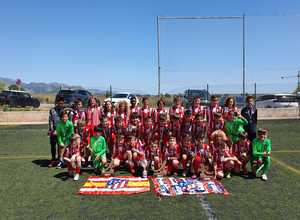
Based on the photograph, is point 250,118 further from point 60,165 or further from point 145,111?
point 60,165

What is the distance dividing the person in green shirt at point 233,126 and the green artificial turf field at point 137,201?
3.00 ft

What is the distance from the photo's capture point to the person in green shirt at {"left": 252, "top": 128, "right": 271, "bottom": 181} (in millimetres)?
6742

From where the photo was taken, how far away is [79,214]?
4785 millimetres

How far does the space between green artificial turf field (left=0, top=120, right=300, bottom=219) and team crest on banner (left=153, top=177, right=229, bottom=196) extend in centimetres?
19

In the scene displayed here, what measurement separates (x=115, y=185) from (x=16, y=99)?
25399 millimetres

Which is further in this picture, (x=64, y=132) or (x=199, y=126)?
(x=64, y=132)

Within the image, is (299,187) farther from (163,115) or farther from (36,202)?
(36,202)

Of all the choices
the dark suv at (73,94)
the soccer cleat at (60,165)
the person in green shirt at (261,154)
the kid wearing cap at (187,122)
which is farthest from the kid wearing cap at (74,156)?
the dark suv at (73,94)

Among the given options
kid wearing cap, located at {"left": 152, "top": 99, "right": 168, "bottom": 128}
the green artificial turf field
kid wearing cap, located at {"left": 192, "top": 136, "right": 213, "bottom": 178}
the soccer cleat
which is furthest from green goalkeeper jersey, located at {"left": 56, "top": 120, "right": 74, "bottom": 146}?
kid wearing cap, located at {"left": 192, "top": 136, "right": 213, "bottom": 178}

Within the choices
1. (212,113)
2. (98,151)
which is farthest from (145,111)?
(212,113)

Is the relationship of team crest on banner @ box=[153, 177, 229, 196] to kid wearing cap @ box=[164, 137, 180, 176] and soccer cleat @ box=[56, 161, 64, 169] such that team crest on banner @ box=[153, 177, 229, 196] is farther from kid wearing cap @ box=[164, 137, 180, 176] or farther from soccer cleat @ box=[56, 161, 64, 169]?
soccer cleat @ box=[56, 161, 64, 169]

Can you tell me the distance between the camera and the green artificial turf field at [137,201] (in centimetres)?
475

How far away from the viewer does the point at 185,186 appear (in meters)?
6.03

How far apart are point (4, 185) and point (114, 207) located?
8.12 ft
